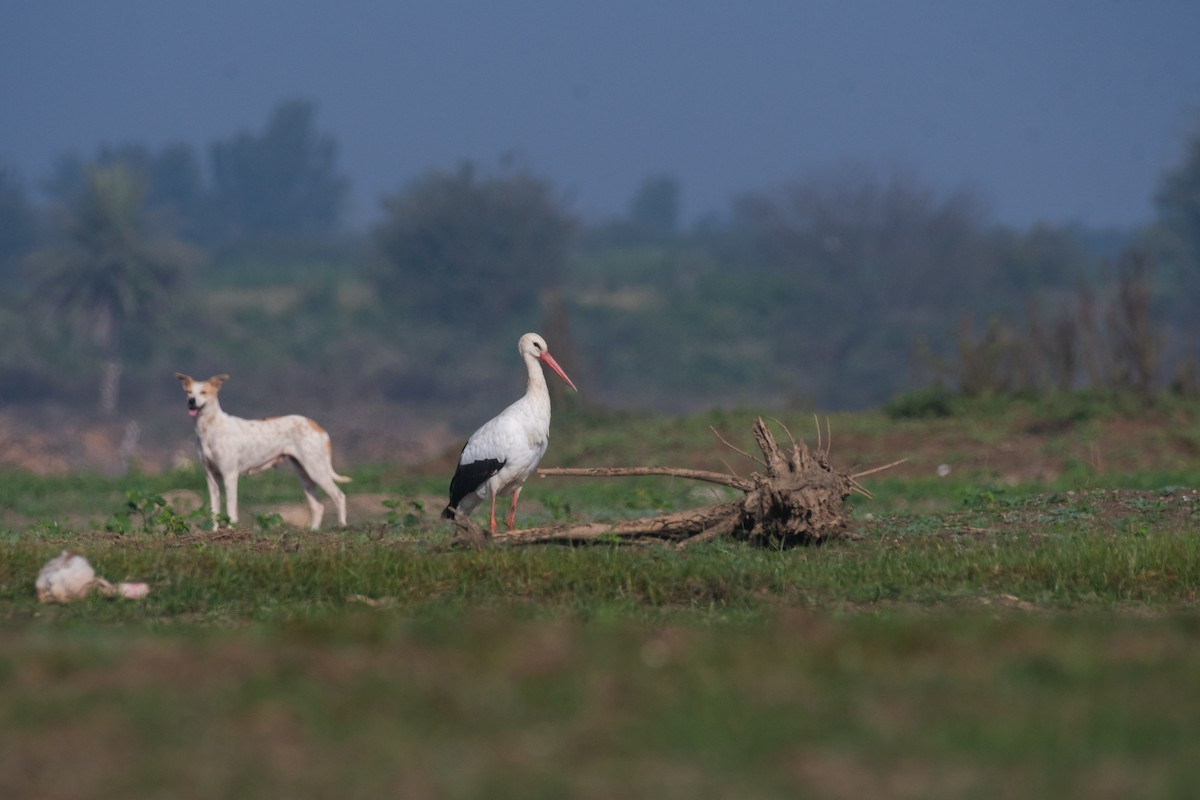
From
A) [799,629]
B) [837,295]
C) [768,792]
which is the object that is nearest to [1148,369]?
[799,629]

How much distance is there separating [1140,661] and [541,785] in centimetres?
257

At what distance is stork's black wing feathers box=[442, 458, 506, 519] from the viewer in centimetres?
1223

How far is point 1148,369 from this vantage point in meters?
27.5

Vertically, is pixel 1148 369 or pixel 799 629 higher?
pixel 1148 369

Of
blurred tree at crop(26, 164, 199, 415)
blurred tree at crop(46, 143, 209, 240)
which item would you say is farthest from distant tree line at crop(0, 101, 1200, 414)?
blurred tree at crop(46, 143, 209, 240)

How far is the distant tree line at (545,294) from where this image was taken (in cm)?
6219

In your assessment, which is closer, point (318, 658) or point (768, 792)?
point (768, 792)

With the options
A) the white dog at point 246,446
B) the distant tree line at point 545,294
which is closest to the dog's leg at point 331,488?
the white dog at point 246,446

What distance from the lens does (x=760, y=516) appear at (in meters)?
11.7

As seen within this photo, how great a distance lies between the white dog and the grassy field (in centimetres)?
402

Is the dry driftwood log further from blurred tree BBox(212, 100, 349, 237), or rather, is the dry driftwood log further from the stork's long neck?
blurred tree BBox(212, 100, 349, 237)

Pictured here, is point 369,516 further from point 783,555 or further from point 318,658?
point 318,658

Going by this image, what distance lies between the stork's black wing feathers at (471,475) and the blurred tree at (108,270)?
49.2 metres

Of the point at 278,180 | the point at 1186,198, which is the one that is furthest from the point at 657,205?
the point at 1186,198
